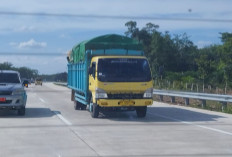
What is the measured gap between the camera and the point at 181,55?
7519 cm

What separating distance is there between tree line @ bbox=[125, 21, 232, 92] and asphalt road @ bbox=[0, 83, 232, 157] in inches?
1548

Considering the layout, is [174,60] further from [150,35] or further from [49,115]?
[49,115]

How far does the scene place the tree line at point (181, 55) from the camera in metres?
58.2

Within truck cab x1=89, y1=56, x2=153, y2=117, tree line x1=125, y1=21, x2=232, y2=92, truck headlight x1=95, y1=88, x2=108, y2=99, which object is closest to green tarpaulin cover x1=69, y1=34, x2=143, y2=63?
truck cab x1=89, y1=56, x2=153, y2=117

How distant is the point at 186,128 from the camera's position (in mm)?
14898

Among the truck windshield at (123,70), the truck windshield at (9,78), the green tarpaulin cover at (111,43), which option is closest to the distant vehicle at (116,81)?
the truck windshield at (123,70)

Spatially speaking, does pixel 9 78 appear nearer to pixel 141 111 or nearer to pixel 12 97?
pixel 12 97

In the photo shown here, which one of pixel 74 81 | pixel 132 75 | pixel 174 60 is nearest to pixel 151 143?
pixel 132 75

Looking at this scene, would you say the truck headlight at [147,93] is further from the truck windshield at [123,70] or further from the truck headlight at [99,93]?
the truck headlight at [99,93]

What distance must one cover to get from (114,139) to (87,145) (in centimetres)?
115

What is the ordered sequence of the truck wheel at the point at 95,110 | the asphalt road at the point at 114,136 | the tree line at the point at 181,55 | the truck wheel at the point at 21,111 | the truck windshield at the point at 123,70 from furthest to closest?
the tree line at the point at 181,55
the truck wheel at the point at 21,111
the truck wheel at the point at 95,110
the truck windshield at the point at 123,70
the asphalt road at the point at 114,136

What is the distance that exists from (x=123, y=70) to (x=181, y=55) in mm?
58775

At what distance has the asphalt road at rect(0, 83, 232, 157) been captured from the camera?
10.4m

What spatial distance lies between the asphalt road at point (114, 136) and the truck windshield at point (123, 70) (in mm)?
1551
